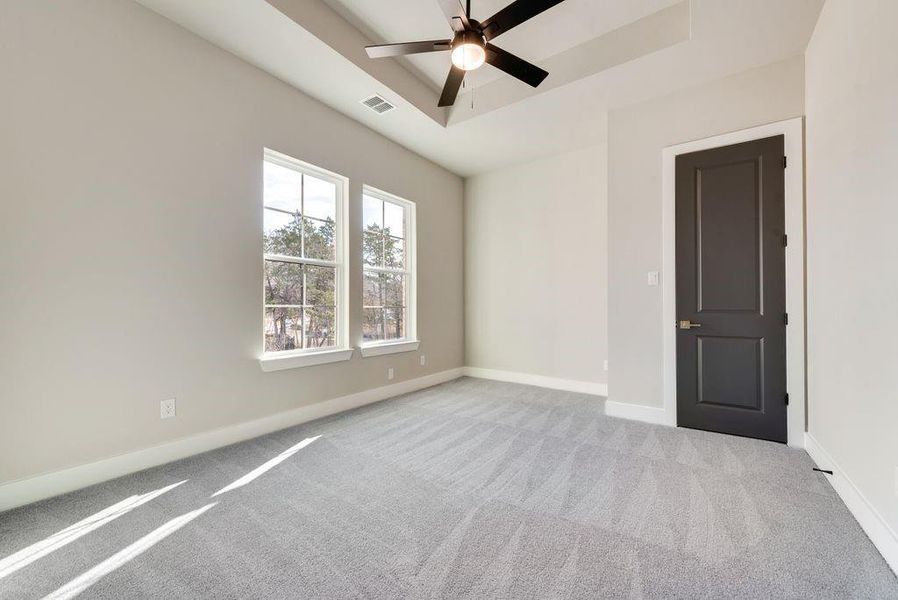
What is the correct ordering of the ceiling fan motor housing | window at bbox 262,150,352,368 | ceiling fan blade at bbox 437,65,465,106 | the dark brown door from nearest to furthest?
the ceiling fan motor housing < ceiling fan blade at bbox 437,65,465,106 < the dark brown door < window at bbox 262,150,352,368

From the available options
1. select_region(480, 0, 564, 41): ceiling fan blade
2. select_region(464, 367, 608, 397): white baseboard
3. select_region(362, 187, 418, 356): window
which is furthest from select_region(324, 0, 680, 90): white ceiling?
select_region(464, 367, 608, 397): white baseboard

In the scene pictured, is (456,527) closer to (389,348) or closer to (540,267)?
(389,348)

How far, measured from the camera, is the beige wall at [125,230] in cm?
200

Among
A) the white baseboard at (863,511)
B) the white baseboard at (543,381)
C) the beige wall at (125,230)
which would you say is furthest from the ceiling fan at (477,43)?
the white baseboard at (543,381)

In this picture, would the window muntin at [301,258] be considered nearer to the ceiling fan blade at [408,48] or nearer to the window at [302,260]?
the window at [302,260]

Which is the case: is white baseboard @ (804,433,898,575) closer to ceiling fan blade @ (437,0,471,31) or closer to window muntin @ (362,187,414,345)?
ceiling fan blade @ (437,0,471,31)

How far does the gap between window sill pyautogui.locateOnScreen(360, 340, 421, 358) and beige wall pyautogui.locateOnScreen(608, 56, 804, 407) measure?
223 cm

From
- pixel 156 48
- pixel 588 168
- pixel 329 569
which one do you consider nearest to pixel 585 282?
pixel 588 168

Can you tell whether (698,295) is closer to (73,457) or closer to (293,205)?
(293,205)

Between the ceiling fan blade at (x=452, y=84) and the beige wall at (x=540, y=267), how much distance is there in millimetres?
2446

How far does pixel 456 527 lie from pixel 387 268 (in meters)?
3.06

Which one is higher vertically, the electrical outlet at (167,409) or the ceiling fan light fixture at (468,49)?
the ceiling fan light fixture at (468,49)

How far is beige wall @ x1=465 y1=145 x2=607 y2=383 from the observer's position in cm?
443

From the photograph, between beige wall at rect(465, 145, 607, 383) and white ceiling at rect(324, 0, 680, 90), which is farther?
beige wall at rect(465, 145, 607, 383)
